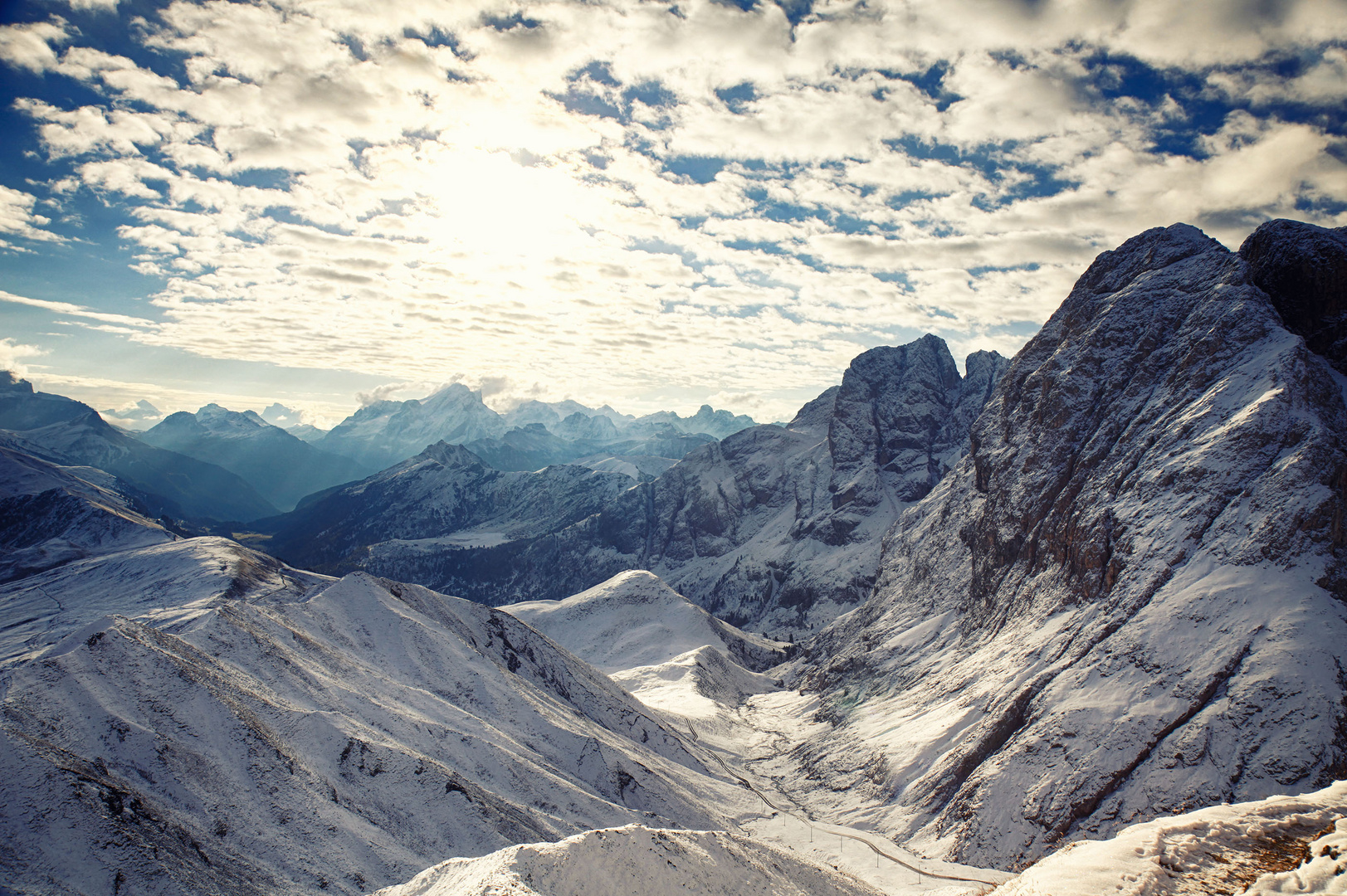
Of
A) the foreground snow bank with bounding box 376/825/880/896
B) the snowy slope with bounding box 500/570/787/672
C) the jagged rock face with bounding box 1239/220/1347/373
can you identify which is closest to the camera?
the foreground snow bank with bounding box 376/825/880/896

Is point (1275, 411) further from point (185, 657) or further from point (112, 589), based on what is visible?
point (112, 589)

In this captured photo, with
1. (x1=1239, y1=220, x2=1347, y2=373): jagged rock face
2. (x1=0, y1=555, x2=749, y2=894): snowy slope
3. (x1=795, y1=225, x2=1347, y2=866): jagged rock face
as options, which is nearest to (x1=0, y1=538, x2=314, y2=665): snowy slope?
(x1=0, y1=555, x2=749, y2=894): snowy slope

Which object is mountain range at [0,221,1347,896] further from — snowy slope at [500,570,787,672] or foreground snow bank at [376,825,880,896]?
snowy slope at [500,570,787,672]

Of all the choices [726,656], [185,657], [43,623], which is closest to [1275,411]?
[185,657]

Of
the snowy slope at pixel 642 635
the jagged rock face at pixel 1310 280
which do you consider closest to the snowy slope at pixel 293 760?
the snowy slope at pixel 642 635

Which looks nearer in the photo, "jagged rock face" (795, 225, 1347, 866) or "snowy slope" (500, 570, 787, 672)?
"jagged rock face" (795, 225, 1347, 866)

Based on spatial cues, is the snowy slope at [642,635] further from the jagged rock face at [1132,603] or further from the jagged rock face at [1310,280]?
the jagged rock face at [1310,280]

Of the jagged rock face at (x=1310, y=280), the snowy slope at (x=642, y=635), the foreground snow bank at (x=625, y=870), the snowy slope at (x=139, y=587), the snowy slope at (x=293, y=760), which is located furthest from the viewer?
the snowy slope at (x=642, y=635)
